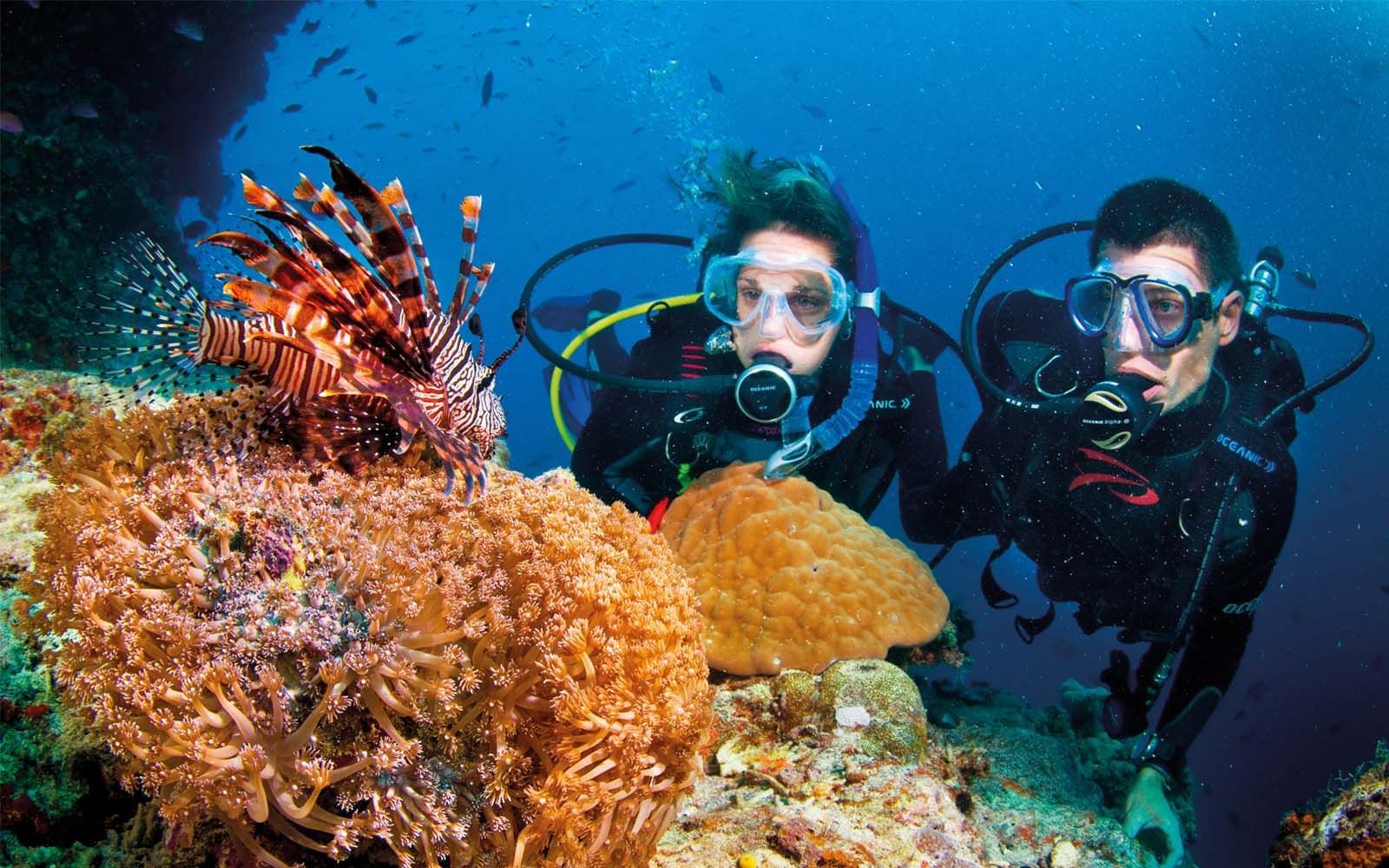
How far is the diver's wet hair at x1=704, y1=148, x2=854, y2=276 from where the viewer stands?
5855 mm

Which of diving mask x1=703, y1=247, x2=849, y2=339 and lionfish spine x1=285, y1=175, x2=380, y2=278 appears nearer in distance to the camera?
lionfish spine x1=285, y1=175, x2=380, y2=278

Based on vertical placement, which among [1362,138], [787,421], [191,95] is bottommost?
[787,421]

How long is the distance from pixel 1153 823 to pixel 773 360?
3751 mm

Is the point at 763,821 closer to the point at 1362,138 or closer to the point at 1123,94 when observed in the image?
the point at 1362,138

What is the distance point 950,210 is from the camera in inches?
2148

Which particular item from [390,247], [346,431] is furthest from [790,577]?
[390,247]

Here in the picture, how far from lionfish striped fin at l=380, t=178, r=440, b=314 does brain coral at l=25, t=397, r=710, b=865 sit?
2.56 ft

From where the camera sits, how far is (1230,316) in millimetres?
5066

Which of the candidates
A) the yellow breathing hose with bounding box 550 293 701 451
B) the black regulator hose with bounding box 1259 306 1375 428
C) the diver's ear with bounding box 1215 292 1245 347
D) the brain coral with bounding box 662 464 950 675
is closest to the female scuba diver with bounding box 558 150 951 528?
the yellow breathing hose with bounding box 550 293 701 451

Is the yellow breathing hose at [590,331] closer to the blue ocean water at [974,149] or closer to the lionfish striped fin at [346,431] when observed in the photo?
the lionfish striped fin at [346,431]

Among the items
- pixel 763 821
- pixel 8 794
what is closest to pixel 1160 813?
pixel 763 821

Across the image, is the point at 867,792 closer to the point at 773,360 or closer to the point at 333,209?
the point at 333,209

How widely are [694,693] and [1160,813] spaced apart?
3.49m

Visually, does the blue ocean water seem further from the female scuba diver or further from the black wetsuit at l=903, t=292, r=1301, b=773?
the black wetsuit at l=903, t=292, r=1301, b=773
